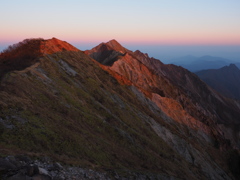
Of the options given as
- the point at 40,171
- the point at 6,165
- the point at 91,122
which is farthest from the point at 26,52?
the point at 40,171

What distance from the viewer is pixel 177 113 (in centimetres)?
5791

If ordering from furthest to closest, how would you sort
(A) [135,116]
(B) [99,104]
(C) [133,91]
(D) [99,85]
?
1. (C) [133,91]
2. (D) [99,85]
3. (A) [135,116]
4. (B) [99,104]

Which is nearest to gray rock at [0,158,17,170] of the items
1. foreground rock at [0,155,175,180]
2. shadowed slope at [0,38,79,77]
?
foreground rock at [0,155,175,180]

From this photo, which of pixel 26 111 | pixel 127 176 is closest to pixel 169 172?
pixel 127 176

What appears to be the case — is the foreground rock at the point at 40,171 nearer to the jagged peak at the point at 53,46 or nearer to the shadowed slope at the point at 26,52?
the shadowed slope at the point at 26,52

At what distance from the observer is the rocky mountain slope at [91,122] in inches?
804

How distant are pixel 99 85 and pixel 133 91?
11.0m

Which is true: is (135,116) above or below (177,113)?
above

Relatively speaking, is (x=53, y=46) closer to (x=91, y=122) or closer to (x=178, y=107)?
(x=91, y=122)

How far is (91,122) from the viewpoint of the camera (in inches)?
1155

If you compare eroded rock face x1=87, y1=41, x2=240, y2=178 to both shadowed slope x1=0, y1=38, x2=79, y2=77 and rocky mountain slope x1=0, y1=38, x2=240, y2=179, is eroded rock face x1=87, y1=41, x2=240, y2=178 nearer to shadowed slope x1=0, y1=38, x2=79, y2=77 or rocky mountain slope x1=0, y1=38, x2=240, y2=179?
rocky mountain slope x1=0, y1=38, x2=240, y2=179

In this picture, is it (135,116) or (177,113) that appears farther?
(177,113)

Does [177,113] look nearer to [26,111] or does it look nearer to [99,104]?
[99,104]

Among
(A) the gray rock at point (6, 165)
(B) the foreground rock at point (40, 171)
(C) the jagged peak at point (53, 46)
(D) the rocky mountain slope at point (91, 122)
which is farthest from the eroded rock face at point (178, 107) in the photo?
(A) the gray rock at point (6, 165)
